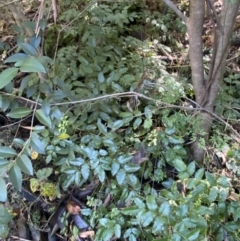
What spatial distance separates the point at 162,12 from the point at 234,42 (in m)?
0.43

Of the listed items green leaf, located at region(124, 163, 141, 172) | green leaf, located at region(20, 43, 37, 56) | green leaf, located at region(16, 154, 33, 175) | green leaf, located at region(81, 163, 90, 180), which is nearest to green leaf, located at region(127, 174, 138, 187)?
green leaf, located at region(124, 163, 141, 172)

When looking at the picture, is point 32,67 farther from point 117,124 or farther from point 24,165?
point 117,124

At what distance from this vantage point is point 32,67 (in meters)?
0.83

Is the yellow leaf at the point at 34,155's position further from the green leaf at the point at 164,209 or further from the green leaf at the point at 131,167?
the green leaf at the point at 164,209

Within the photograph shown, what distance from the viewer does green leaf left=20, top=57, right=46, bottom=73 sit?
82cm

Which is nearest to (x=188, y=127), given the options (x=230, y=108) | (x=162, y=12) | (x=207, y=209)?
(x=230, y=108)

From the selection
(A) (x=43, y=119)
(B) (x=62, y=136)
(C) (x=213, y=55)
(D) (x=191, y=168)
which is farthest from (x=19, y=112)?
(C) (x=213, y=55)

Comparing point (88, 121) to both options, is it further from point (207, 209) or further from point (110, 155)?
point (207, 209)

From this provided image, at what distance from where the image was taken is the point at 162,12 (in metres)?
1.92

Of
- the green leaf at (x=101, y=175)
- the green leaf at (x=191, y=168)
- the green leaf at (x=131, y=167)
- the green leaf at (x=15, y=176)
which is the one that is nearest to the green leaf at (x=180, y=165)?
the green leaf at (x=191, y=168)

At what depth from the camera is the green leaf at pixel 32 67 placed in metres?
0.82

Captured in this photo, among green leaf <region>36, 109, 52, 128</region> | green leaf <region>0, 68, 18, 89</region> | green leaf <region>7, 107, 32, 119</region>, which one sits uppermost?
green leaf <region>0, 68, 18, 89</region>

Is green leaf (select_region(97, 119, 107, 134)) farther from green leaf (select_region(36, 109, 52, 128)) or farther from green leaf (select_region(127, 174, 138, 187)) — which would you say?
green leaf (select_region(36, 109, 52, 128))

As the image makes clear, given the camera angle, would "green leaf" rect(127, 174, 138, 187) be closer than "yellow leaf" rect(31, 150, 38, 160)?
Yes
